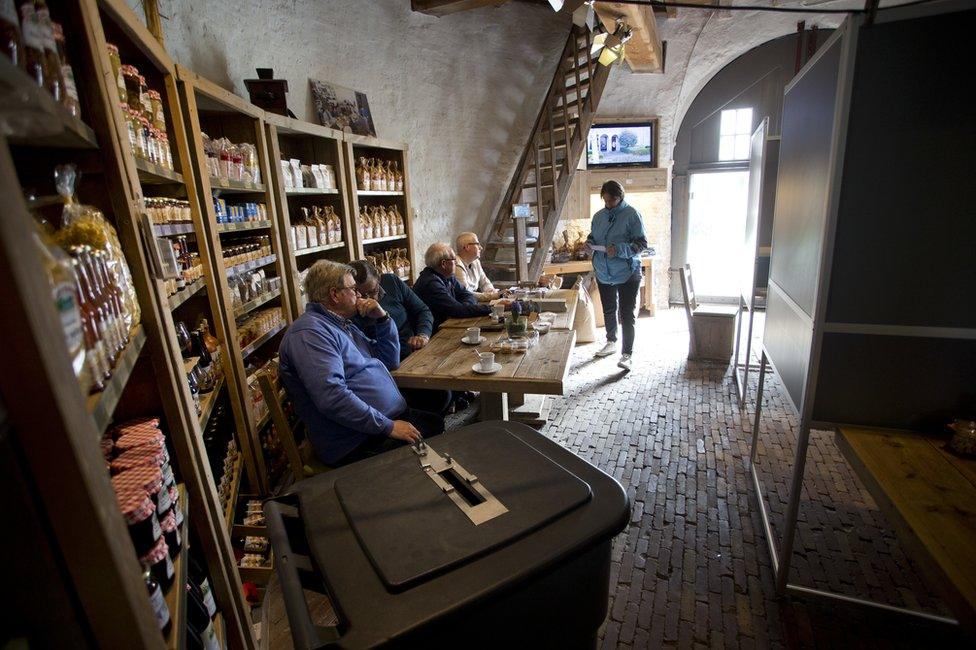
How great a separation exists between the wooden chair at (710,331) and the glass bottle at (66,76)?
4.66m

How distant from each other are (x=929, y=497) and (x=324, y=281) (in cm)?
230

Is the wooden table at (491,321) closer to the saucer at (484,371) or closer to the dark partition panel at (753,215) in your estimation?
the saucer at (484,371)

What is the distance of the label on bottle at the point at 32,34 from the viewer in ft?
2.67

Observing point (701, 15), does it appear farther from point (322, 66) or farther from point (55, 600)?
point (55, 600)

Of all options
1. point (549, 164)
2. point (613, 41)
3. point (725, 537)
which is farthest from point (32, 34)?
point (549, 164)

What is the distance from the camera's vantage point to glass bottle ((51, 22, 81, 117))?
915 mm

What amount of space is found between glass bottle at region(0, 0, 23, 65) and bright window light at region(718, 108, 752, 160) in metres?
8.09

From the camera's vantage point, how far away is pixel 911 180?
1.50m

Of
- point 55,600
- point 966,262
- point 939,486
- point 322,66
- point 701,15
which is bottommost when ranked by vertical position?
point 939,486

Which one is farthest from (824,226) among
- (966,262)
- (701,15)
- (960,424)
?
(701,15)

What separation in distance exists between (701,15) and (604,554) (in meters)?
6.70

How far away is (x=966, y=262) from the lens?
1.48 m

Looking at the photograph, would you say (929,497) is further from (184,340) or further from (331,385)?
(184,340)

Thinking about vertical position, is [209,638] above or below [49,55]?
below
